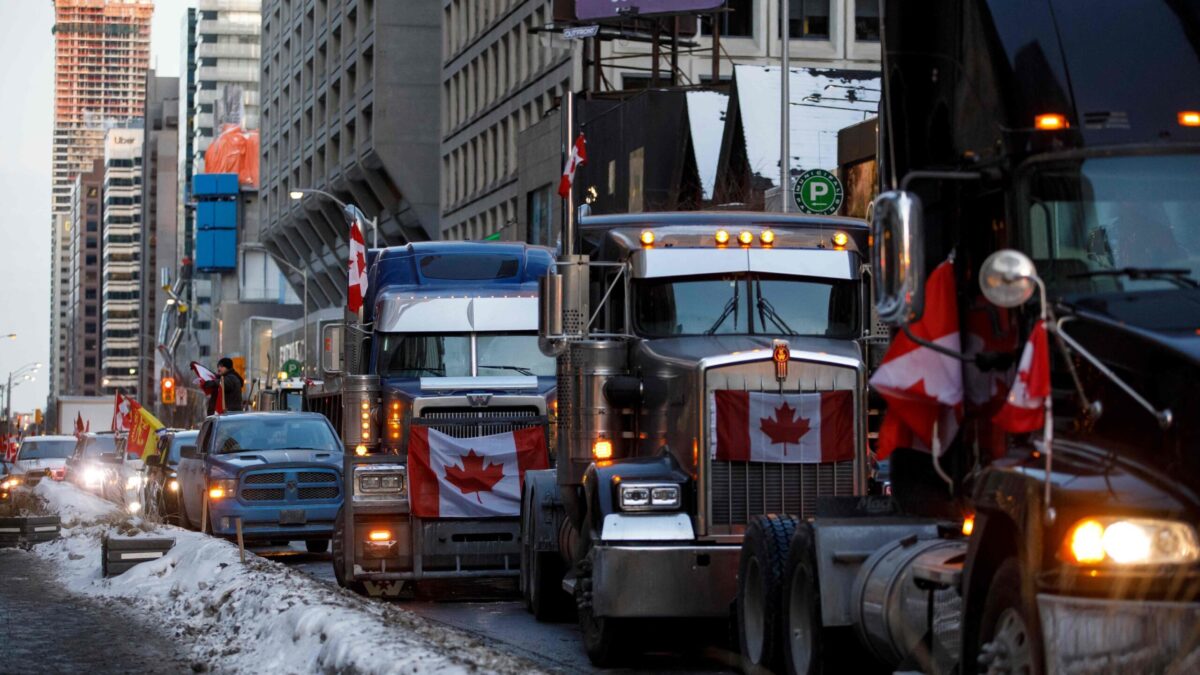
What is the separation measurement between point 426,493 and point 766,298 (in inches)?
208

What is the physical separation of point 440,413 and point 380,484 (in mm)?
1230

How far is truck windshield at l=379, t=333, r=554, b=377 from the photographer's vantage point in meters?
20.7

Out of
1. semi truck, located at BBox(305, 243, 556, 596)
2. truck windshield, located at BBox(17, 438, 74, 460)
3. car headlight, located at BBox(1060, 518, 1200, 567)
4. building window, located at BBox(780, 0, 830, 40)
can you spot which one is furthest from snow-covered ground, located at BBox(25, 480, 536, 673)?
building window, located at BBox(780, 0, 830, 40)

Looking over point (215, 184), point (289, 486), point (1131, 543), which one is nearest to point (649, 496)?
point (1131, 543)

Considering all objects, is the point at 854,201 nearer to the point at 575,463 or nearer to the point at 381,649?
the point at 575,463

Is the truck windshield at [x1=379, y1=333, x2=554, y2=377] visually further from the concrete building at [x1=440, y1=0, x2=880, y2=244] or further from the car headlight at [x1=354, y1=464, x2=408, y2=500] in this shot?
the concrete building at [x1=440, y1=0, x2=880, y2=244]

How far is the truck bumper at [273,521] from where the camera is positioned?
84.2ft

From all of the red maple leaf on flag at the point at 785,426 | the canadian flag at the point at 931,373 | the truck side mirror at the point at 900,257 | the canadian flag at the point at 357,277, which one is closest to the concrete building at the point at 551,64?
the canadian flag at the point at 357,277

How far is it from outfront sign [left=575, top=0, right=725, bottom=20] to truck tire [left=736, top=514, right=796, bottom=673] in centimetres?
4691

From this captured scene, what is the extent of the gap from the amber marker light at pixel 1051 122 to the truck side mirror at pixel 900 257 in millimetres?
640

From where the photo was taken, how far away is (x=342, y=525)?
1892 centimetres

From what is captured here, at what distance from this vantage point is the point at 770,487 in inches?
532

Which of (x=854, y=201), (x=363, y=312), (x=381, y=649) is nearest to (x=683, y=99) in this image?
(x=854, y=201)

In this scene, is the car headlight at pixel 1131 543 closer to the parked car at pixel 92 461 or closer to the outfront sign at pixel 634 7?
the parked car at pixel 92 461
